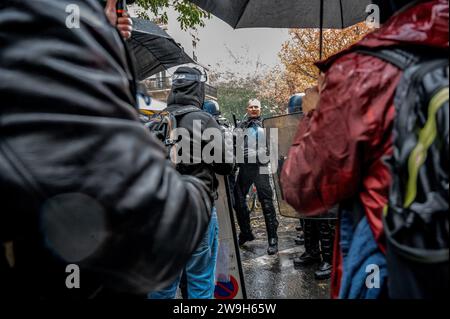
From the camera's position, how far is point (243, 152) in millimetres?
5867

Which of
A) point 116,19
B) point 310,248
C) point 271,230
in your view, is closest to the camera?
point 116,19

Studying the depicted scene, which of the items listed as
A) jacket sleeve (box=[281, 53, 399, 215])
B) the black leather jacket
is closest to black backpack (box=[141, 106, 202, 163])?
jacket sleeve (box=[281, 53, 399, 215])

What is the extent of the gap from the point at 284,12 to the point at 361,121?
2.47 meters

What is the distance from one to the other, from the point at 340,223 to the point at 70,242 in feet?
3.30

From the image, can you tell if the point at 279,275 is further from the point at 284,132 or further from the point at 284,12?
the point at 284,12

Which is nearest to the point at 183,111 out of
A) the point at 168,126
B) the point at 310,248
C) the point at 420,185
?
the point at 168,126

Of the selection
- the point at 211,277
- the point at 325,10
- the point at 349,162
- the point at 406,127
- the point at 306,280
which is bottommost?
the point at 306,280

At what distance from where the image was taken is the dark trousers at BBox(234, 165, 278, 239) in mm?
5716

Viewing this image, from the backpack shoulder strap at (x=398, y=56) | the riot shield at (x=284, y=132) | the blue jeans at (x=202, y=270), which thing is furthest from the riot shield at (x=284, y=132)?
the backpack shoulder strap at (x=398, y=56)

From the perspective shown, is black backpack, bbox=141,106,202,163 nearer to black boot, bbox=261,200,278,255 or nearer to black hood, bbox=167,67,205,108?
black hood, bbox=167,67,205,108

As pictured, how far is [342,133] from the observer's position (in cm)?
117

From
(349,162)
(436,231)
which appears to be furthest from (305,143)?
(436,231)

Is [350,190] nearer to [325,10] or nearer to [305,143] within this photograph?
[305,143]

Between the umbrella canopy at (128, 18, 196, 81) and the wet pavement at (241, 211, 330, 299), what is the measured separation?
3325mm
